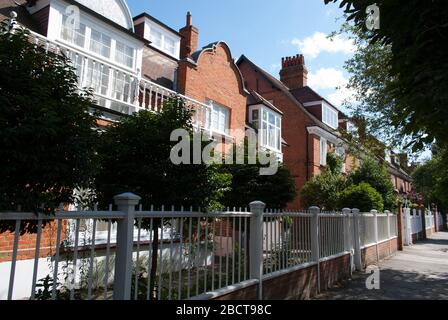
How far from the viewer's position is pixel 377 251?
15492 millimetres

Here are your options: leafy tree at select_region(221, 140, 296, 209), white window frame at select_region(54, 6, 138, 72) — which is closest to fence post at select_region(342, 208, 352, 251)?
leafy tree at select_region(221, 140, 296, 209)

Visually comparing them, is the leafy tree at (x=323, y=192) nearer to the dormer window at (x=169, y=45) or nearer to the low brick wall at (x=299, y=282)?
the low brick wall at (x=299, y=282)

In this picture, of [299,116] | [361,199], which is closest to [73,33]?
[361,199]

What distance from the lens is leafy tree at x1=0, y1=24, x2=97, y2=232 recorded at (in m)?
2.98

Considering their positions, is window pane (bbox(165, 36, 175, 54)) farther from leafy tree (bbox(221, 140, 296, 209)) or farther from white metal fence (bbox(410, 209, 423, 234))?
white metal fence (bbox(410, 209, 423, 234))

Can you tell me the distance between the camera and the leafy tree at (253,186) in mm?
9617

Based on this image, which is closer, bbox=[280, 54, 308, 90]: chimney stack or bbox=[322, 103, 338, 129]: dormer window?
bbox=[322, 103, 338, 129]: dormer window

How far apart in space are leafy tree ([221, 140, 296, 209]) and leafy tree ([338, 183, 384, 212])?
7.32 metres

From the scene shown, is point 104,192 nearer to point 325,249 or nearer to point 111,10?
point 325,249

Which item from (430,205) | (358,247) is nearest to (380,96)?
Result: (358,247)

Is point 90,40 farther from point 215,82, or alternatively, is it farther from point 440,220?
point 440,220

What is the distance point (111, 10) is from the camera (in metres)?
12.3

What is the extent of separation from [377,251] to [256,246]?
10769 millimetres
